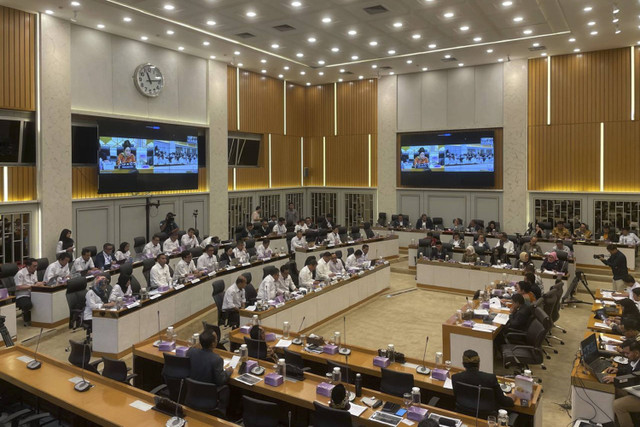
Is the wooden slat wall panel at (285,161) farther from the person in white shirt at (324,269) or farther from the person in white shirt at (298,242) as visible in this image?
the person in white shirt at (324,269)

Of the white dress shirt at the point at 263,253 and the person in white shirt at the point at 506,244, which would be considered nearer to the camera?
the white dress shirt at the point at 263,253

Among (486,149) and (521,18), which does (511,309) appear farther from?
(486,149)

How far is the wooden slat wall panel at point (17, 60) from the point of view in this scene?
35.7 ft

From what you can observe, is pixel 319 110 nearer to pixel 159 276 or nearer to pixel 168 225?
pixel 168 225

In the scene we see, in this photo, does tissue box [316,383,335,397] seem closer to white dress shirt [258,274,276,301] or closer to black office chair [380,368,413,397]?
black office chair [380,368,413,397]

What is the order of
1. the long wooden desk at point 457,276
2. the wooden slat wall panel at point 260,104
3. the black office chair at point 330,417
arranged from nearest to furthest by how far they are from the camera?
the black office chair at point 330,417
the long wooden desk at point 457,276
the wooden slat wall panel at point 260,104

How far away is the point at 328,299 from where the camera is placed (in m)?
9.78

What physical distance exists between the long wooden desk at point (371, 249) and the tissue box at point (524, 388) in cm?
865

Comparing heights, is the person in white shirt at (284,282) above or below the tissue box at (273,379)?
above

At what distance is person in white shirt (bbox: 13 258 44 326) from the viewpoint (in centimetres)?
885

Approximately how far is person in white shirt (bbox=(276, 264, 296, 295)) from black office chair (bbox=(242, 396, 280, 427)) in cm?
470

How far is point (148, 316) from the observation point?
823cm

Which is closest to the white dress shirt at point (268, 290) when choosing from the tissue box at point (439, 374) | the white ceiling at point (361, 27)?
the tissue box at point (439, 374)

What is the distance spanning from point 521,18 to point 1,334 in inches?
493
